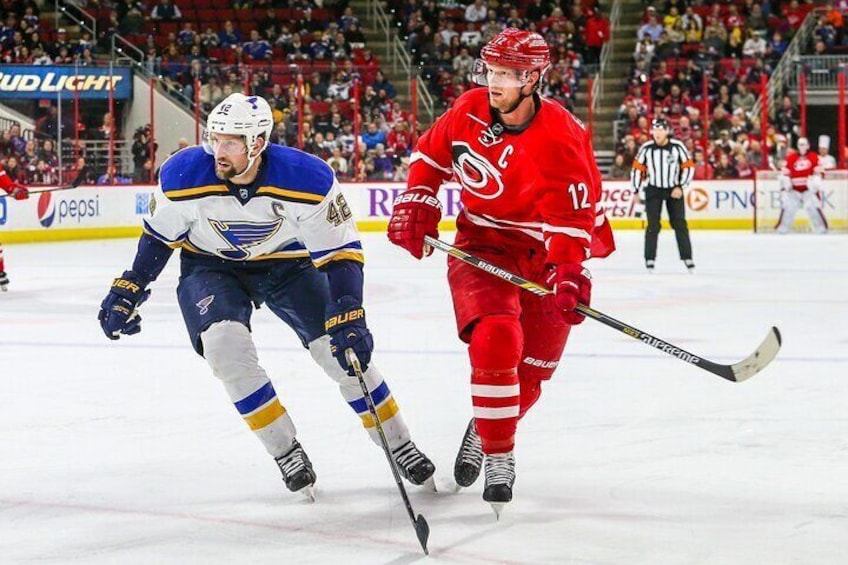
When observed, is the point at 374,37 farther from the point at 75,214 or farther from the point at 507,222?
the point at 507,222

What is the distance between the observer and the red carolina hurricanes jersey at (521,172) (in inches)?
137

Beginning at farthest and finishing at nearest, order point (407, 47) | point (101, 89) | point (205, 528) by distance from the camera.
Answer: point (407, 47) → point (101, 89) → point (205, 528)

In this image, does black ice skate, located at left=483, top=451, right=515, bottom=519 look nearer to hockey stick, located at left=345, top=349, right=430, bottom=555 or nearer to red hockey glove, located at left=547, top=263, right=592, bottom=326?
hockey stick, located at left=345, top=349, right=430, bottom=555

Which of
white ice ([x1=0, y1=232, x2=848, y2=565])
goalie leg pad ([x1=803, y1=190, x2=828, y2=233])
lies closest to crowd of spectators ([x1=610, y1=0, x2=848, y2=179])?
goalie leg pad ([x1=803, y1=190, x2=828, y2=233])

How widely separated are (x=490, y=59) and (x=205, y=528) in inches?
53.1

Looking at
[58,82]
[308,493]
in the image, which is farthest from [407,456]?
[58,82]

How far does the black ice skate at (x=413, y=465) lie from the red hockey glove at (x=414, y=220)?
52 cm

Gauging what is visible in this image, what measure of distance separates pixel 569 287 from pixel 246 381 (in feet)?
2.80

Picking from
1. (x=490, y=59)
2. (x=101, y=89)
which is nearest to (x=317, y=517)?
(x=490, y=59)

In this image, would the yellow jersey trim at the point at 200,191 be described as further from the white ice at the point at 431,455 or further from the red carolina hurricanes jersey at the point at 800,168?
the red carolina hurricanes jersey at the point at 800,168

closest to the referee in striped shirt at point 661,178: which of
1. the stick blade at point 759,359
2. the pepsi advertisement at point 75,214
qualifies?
the pepsi advertisement at point 75,214

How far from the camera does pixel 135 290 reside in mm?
3580

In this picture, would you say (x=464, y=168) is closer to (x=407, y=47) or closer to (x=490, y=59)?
(x=490, y=59)

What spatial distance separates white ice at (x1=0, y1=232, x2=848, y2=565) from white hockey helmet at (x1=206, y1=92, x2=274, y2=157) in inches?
36.3
